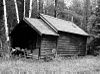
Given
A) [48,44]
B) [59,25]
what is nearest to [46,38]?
[48,44]

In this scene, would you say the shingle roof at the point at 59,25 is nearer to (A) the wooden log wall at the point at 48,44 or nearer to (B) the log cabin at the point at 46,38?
(B) the log cabin at the point at 46,38

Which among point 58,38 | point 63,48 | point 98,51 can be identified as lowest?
point 98,51

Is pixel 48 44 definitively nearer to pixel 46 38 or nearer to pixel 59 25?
pixel 46 38

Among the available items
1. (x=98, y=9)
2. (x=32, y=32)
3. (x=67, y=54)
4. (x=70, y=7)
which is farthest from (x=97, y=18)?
(x=70, y=7)

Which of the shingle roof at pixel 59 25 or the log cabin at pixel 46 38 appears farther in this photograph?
the shingle roof at pixel 59 25

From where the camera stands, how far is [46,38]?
55.5ft

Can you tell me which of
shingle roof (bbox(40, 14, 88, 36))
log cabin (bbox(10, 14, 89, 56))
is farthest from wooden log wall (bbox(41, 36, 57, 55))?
shingle roof (bbox(40, 14, 88, 36))

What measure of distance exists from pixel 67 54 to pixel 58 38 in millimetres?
2426

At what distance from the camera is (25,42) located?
733 inches

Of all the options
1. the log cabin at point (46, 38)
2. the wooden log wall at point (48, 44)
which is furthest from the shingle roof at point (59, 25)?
the wooden log wall at point (48, 44)

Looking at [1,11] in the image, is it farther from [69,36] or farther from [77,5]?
[77,5]

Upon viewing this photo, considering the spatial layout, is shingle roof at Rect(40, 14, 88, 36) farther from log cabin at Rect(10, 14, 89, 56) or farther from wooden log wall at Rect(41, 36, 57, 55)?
wooden log wall at Rect(41, 36, 57, 55)

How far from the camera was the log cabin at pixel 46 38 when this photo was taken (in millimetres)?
16641

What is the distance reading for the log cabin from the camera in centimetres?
1664
